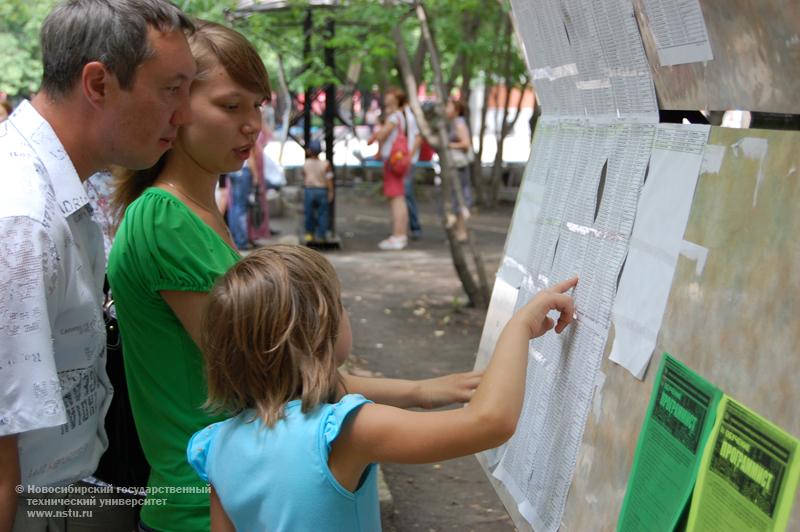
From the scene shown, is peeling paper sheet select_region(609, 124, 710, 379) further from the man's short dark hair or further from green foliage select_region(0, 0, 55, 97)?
green foliage select_region(0, 0, 55, 97)

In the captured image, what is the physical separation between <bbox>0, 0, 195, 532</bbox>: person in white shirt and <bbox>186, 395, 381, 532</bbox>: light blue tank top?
334mm

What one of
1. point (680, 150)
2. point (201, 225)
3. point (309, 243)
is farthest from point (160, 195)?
point (309, 243)

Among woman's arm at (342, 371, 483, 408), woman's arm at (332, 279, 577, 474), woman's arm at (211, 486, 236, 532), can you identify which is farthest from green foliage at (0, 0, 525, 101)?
woman's arm at (332, 279, 577, 474)

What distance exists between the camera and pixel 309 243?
13453mm

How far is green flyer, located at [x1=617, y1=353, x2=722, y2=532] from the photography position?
1.46 meters

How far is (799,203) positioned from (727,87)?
288mm

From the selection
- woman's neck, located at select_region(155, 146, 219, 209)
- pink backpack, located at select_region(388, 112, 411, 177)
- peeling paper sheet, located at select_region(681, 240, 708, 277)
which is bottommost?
pink backpack, located at select_region(388, 112, 411, 177)

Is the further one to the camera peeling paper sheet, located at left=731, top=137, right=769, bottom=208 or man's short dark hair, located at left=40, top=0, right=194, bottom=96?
man's short dark hair, located at left=40, top=0, right=194, bottom=96

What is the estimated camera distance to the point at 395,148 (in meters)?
12.9

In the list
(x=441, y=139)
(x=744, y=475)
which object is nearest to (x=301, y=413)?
(x=744, y=475)

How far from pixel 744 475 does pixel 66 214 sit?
1257mm

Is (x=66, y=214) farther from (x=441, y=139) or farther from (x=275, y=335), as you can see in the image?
(x=441, y=139)

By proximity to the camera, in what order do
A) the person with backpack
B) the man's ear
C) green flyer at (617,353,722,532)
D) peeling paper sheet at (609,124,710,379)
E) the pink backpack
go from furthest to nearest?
1. the pink backpack
2. the person with backpack
3. the man's ear
4. peeling paper sheet at (609,124,710,379)
5. green flyer at (617,353,722,532)

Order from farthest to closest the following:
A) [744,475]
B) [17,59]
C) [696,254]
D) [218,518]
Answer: [17,59], [218,518], [696,254], [744,475]
